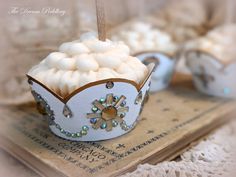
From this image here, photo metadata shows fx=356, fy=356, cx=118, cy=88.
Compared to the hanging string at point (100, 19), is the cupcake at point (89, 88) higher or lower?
lower

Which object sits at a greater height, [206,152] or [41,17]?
[41,17]

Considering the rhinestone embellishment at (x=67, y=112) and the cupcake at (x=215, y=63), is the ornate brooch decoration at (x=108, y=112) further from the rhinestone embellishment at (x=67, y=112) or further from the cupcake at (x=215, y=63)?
the cupcake at (x=215, y=63)

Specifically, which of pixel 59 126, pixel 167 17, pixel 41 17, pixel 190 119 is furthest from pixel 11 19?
pixel 167 17

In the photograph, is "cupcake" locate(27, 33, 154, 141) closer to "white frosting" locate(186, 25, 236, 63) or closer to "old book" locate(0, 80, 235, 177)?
"old book" locate(0, 80, 235, 177)

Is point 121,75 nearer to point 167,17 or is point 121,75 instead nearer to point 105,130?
point 105,130

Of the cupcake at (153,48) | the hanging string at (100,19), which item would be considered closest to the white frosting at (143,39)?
the cupcake at (153,48)

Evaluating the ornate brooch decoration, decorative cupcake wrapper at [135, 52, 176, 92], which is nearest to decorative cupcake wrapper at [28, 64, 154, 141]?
the ornate brooch decoration
